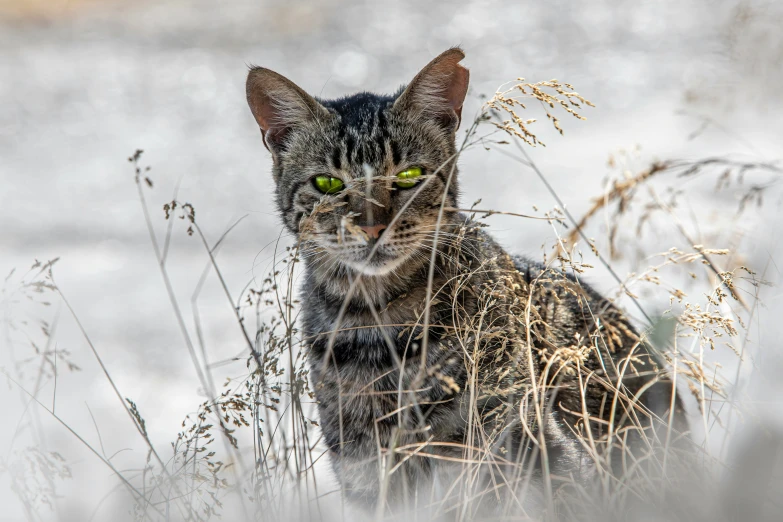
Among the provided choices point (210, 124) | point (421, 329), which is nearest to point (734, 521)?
point (421, 329)

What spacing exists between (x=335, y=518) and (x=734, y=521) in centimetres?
157

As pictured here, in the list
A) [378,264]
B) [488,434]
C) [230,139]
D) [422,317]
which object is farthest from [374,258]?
[230,139]

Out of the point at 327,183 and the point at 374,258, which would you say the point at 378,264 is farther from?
the point at 327,183

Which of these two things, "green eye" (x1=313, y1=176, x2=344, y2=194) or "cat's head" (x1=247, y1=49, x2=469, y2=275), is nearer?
"cat's head" (x1=247, y1=49, x2=469, y2=275)

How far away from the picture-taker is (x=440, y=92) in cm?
266

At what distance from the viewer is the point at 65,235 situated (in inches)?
225

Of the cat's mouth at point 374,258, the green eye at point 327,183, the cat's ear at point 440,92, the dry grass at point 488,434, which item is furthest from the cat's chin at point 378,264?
the cat's ear at point 440,92

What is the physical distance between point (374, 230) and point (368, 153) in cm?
36

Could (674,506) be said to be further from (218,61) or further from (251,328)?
(218,61)

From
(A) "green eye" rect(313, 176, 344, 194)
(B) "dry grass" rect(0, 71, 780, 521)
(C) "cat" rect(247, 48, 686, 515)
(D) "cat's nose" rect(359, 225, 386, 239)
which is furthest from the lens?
(A) "green eye" rect(313, 176, 344, 194)

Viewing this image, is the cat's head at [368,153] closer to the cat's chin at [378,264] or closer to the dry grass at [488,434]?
the cat's chin at [378,264]

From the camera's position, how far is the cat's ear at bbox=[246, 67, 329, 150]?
2635mm

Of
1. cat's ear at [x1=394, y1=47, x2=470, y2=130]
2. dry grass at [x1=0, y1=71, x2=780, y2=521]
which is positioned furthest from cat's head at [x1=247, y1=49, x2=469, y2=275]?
dry grass at [x1=0, y1=71, x2=780, y2=521]

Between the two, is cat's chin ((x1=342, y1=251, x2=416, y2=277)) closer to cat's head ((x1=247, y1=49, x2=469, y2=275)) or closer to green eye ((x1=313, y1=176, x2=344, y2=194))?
cat's head ((x1=247, y1=49, x2=469, y2=275))
